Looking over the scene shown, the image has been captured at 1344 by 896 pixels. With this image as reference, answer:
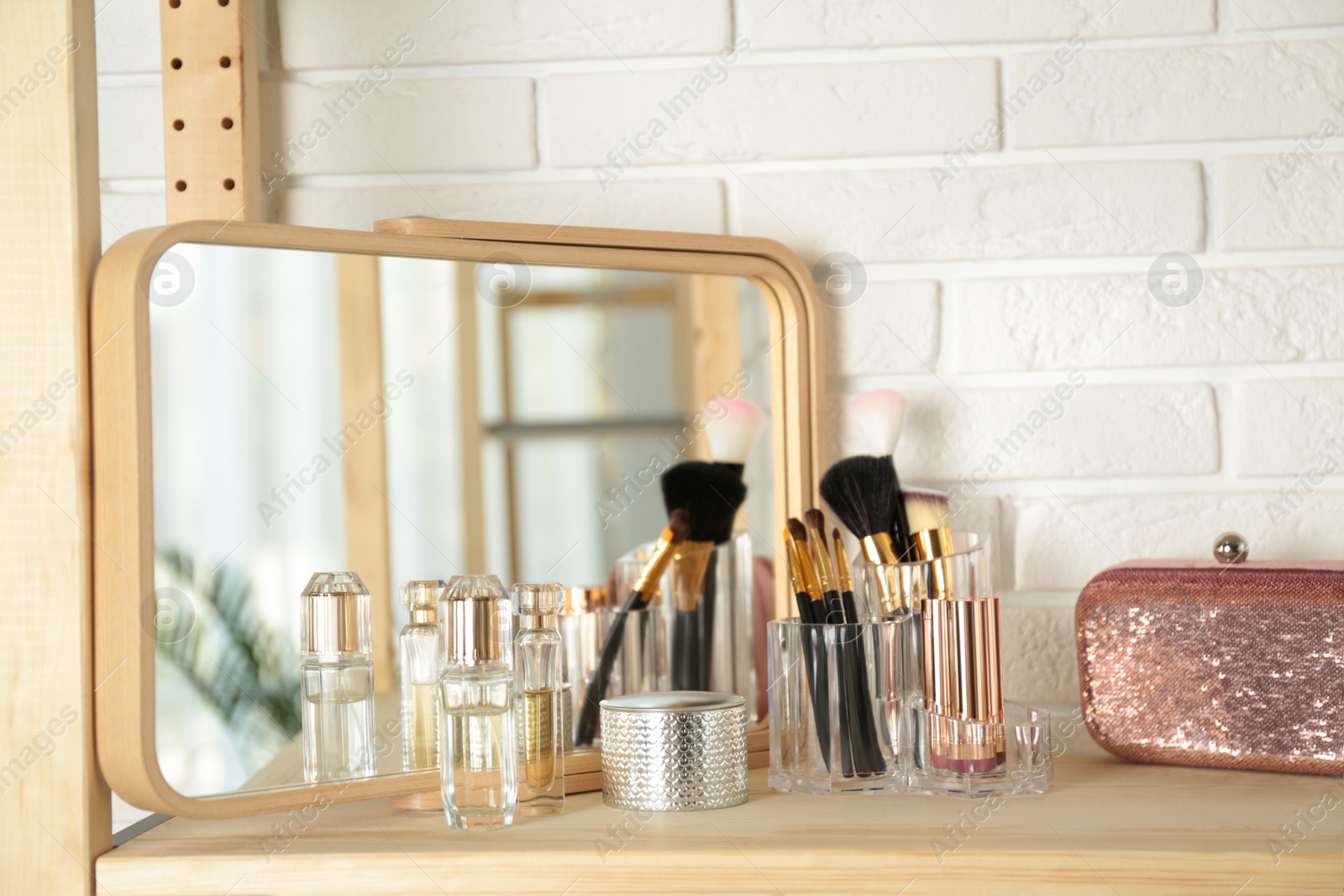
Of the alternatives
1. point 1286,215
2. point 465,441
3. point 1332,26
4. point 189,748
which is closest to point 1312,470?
point 1286,215

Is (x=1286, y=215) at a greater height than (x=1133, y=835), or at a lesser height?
greater

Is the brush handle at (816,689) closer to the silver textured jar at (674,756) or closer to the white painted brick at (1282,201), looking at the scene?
the silver textured jar at (674,756)

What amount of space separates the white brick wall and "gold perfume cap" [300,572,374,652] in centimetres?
25

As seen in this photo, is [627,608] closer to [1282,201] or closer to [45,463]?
[45,463]

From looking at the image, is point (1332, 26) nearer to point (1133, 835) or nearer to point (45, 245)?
point (1133, 835)

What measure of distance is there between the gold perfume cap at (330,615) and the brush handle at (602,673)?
0.13 metres

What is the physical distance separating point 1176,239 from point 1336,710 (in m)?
0.30

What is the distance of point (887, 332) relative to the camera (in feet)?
2.37

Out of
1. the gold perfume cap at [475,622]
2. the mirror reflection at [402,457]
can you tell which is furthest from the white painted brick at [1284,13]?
the gold perfume cap at [475,622]

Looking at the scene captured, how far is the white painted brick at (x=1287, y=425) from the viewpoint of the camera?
2.31 ft

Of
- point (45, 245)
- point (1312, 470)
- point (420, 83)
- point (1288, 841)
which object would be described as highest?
point (420, 83)

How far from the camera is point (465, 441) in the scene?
2.10 ft

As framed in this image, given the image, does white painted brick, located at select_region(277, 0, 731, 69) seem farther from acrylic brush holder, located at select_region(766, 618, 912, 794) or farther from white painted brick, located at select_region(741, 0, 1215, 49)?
acrylic brush holder, located at select_region(766, 618, 912, 794)

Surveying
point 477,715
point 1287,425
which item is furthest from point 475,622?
point 1287,425
